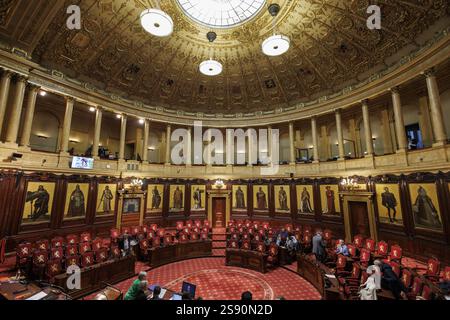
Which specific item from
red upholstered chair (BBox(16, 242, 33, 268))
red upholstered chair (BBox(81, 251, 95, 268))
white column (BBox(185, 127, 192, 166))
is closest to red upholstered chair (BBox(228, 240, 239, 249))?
red upholstered chair (BBox(81, 251, 95, 268))

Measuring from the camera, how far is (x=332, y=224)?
12734mm

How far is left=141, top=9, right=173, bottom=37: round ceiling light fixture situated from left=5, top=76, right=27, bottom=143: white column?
6.92 meters

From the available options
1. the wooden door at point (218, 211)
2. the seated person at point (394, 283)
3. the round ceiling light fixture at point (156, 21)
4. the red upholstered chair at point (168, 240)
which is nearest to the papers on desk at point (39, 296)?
the red upholstered chair at point (168, 240)

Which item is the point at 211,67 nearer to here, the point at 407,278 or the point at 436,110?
the point at 436,110

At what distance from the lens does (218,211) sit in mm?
16297

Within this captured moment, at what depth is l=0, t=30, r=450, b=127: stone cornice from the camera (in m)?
9.16

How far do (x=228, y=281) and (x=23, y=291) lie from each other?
237 inches

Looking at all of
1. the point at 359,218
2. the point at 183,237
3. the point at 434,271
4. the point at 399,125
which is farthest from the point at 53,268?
the point at 399,125

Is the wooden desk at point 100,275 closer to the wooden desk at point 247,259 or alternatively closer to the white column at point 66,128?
the wooden desk at point 247,259

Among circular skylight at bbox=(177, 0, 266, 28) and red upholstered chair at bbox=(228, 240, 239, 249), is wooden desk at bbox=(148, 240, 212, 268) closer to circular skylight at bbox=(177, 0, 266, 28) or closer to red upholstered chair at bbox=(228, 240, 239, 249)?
red upholstered chair at bbox=(228, 240, 239, 249)

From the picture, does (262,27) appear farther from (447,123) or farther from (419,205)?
(419,205)

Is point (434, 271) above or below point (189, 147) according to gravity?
below

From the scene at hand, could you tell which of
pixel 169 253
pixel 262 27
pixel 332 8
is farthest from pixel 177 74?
pixel 169 253

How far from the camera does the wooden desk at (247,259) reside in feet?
29.0
